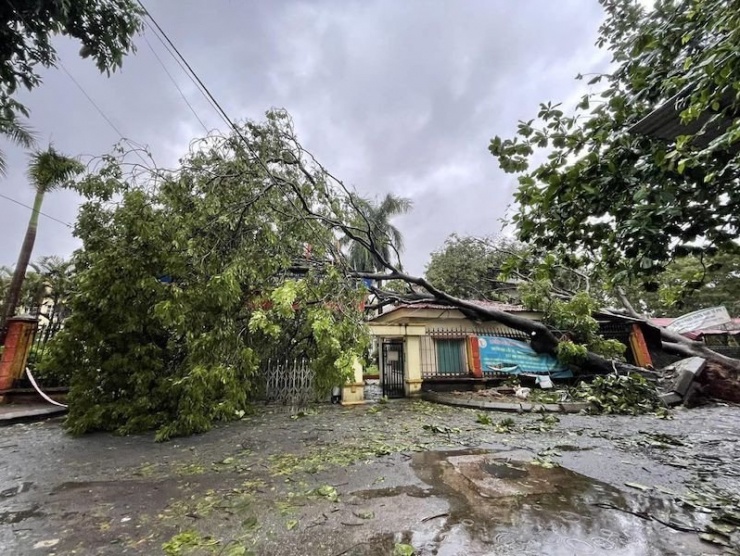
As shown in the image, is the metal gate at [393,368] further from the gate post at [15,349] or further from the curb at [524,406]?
the gate post at [15,349]

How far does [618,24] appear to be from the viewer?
446cm

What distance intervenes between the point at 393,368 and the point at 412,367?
65cm

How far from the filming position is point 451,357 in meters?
11.5

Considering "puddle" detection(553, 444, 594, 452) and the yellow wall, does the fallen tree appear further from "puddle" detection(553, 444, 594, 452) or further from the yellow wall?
"puddle" detection(553, 444, 594, 452)

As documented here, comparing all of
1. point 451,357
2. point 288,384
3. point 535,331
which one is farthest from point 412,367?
point 535,331

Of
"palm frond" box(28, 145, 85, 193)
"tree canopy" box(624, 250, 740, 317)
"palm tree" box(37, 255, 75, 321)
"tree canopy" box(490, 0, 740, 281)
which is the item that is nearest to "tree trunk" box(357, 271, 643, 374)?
"tree canopy" box(624, 250, 740, 317)

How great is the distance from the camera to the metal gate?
1084 centimetres

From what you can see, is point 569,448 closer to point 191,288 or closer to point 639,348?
point 191,288

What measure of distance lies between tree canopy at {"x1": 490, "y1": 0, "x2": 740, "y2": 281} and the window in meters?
8.16

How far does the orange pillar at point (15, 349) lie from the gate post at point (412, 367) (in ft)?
32.7

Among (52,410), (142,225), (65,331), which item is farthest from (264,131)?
(52,410)

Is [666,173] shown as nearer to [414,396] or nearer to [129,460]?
[129,460]

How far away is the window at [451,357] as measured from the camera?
11375mm

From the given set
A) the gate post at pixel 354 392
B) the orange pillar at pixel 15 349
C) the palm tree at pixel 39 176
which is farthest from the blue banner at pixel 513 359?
the palm tree at pixel 39 176
